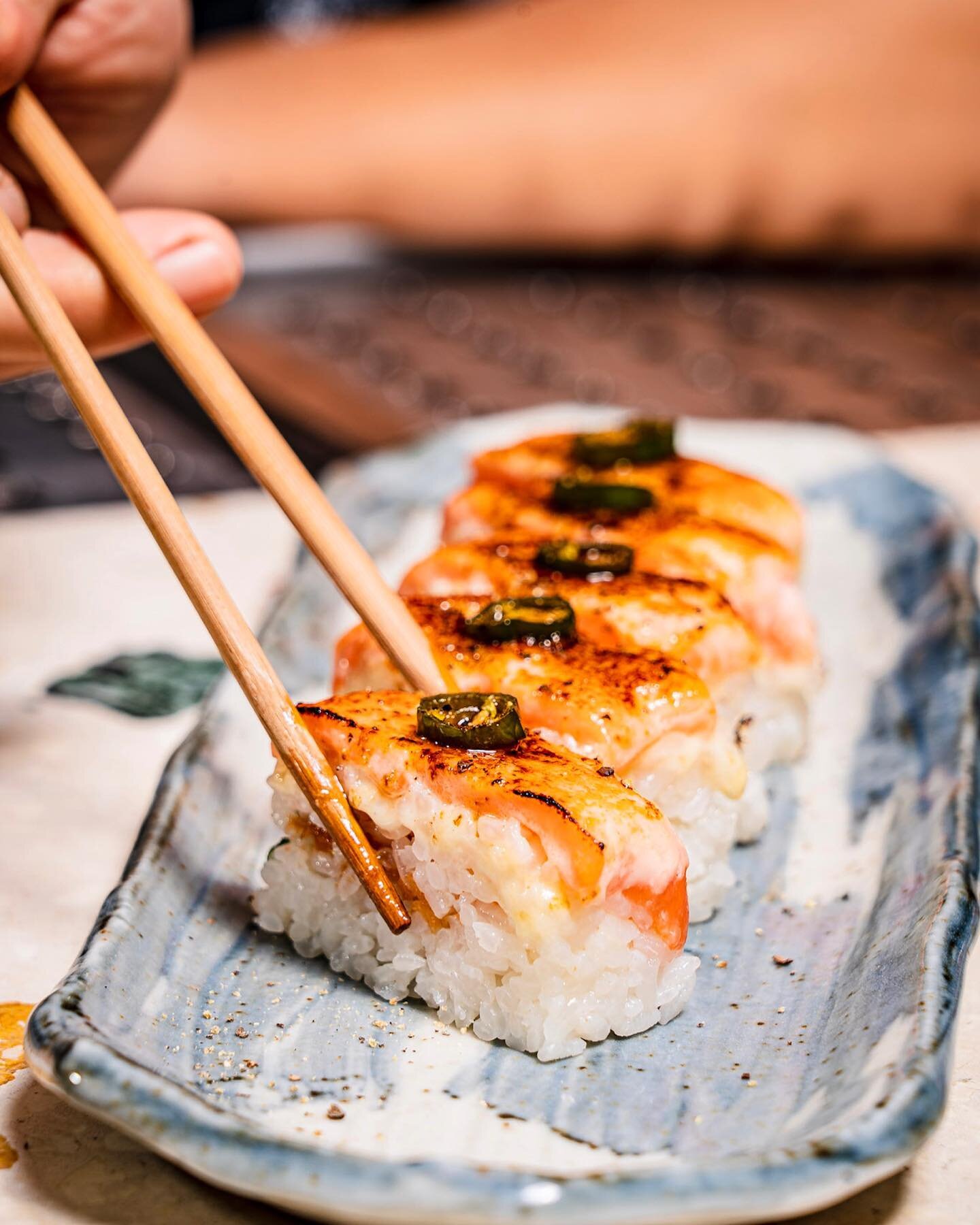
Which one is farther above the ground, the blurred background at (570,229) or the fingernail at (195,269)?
the fingernail at (195,269)

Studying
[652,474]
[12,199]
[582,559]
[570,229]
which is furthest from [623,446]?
[570,229]

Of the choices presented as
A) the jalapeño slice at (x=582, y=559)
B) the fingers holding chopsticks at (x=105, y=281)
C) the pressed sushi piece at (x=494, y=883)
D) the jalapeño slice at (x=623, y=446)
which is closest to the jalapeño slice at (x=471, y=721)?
the pressed sushi piece at (x=494, y=883)

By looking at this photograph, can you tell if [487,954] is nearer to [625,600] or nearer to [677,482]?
[625,600]

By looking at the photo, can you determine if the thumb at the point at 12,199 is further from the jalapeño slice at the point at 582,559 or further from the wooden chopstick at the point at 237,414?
the jalapeño slice at the point at 582,559

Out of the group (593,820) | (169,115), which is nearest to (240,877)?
(593,820)

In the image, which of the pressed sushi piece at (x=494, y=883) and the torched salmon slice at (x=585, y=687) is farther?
the torched salmon slice at (x=585, y=687)

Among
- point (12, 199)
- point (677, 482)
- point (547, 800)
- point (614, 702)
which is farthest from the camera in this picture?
point (677, 482)
